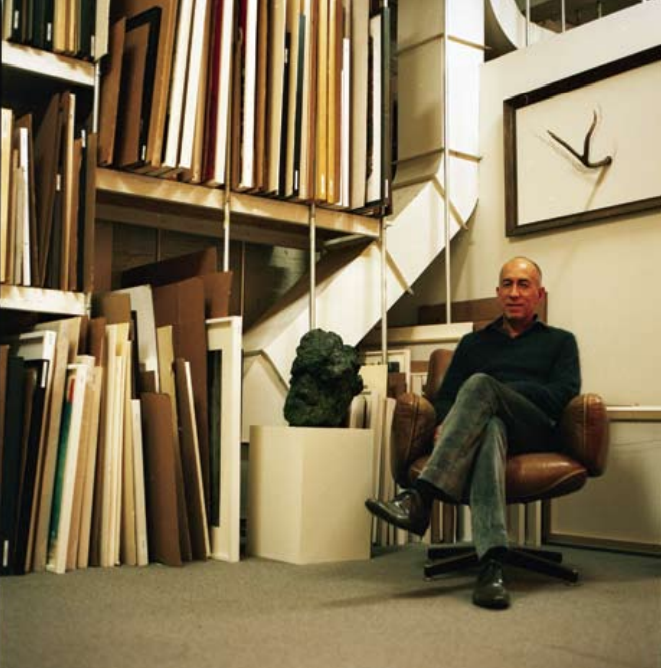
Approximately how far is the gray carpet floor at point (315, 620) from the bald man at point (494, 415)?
0.60 feet

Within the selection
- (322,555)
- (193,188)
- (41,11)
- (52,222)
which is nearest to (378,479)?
(322,555)

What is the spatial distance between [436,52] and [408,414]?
1992 mm

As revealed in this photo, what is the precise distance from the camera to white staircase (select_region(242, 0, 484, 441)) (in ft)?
11.0

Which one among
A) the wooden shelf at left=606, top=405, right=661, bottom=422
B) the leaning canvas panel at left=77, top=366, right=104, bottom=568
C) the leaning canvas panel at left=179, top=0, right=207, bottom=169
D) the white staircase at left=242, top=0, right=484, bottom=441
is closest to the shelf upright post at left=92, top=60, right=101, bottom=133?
the leaning canvas panel at left=179, top=0, right=207, bottom=169

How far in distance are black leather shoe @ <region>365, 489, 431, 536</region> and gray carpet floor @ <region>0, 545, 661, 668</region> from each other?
0.54 feet

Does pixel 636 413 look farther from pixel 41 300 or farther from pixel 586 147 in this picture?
pixel 41 300

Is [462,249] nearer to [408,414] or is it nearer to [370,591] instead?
[408,414]

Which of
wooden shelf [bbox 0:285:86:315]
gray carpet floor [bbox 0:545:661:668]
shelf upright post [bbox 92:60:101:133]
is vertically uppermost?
shelf upright post [bbox 92:60:101:133]

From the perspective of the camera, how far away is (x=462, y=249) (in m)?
4.03

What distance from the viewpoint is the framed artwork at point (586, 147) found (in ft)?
10.9

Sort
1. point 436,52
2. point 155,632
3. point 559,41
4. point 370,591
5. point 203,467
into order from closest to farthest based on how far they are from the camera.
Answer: point 155,632 → point 370,591 → point 203,467 → point 559,41 → point 436,52

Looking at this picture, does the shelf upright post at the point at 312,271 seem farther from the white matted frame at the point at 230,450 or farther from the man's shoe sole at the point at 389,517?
the man's shoe sole at the point at 389,517

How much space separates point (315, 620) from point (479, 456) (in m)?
0.68

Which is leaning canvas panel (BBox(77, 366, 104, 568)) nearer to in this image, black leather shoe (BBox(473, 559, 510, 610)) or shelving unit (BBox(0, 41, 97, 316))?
shelving unit (BBox(0, 41, 97, 316))
